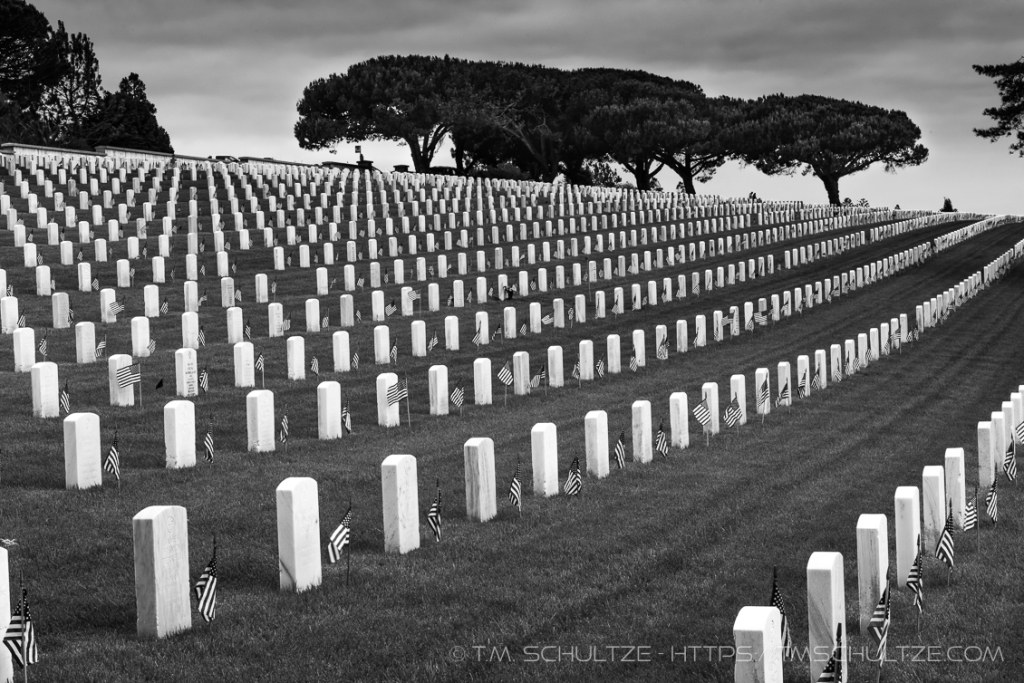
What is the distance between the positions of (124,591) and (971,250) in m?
46.4

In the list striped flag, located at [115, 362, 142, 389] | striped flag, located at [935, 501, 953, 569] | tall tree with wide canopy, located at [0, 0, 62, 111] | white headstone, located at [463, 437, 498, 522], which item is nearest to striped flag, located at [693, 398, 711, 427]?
white headstone, located at [463, 437, 498, 522]

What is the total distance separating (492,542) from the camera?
30.2 ft

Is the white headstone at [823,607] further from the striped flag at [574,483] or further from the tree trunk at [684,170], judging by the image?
the tree trunk at [684,170]

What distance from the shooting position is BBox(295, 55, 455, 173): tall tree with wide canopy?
7819 cm

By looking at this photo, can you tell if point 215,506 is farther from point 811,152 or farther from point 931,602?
point 811,152

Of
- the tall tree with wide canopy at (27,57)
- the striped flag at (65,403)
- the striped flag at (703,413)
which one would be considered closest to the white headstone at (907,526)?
the striped flag at (703,413)

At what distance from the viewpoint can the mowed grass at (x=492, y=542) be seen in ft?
22.1

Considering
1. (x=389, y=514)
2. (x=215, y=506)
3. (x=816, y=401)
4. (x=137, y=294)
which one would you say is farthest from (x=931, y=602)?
(x=137, y=294)

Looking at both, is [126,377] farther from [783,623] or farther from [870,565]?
[783,623]

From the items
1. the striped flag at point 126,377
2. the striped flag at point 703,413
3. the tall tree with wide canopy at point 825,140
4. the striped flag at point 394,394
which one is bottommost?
the striped flag at point 703,413

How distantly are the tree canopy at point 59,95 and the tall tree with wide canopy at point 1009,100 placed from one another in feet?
140

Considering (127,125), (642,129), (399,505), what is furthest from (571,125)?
(399,505)

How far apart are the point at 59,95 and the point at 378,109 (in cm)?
2155

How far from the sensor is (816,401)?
60.1 feet
